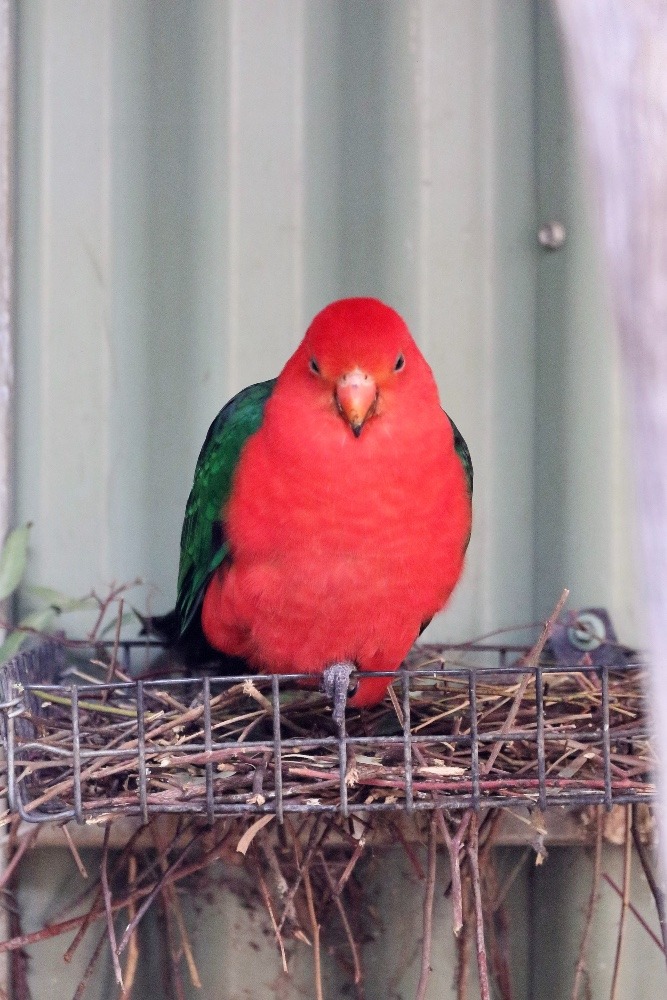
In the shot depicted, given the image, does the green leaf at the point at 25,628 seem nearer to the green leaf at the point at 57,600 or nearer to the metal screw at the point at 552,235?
the green leaf at the point at 57,600

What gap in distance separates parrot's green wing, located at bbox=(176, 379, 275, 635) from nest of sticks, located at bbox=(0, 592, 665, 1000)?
22cm

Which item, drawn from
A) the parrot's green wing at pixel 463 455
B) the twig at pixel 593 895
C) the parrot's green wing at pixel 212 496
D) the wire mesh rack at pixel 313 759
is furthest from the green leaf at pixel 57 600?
the twig at pixel 593 895

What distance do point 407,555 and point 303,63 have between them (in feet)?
4.26

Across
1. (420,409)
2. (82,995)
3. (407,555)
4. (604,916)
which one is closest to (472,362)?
(420,409)

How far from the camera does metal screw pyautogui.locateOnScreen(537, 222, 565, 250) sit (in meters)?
2.62

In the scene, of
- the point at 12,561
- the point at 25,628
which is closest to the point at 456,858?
the point at 25,628

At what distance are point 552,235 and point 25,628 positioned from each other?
1492 mm

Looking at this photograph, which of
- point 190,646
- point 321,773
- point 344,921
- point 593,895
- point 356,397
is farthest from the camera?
point 190,646

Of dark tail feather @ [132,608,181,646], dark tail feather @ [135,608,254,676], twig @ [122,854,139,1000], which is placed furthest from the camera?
dark tail feather @ [132,608,181,646]

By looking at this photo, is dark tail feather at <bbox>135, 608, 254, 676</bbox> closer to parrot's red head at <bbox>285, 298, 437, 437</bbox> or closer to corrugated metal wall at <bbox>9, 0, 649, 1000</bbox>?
corrugated metal wall at <bbox>9, 0, 649, 1000</bbox>

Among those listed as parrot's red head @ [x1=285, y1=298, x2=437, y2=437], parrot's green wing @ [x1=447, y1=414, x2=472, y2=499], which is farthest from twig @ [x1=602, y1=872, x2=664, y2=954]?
parrot's red head @ [x1=285, y1=298, x2=437, y2=437]

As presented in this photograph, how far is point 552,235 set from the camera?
2631 millimetres

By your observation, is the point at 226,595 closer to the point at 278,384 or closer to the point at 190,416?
the point at 278,384

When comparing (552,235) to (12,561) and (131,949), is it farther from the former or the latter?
(131,949)
